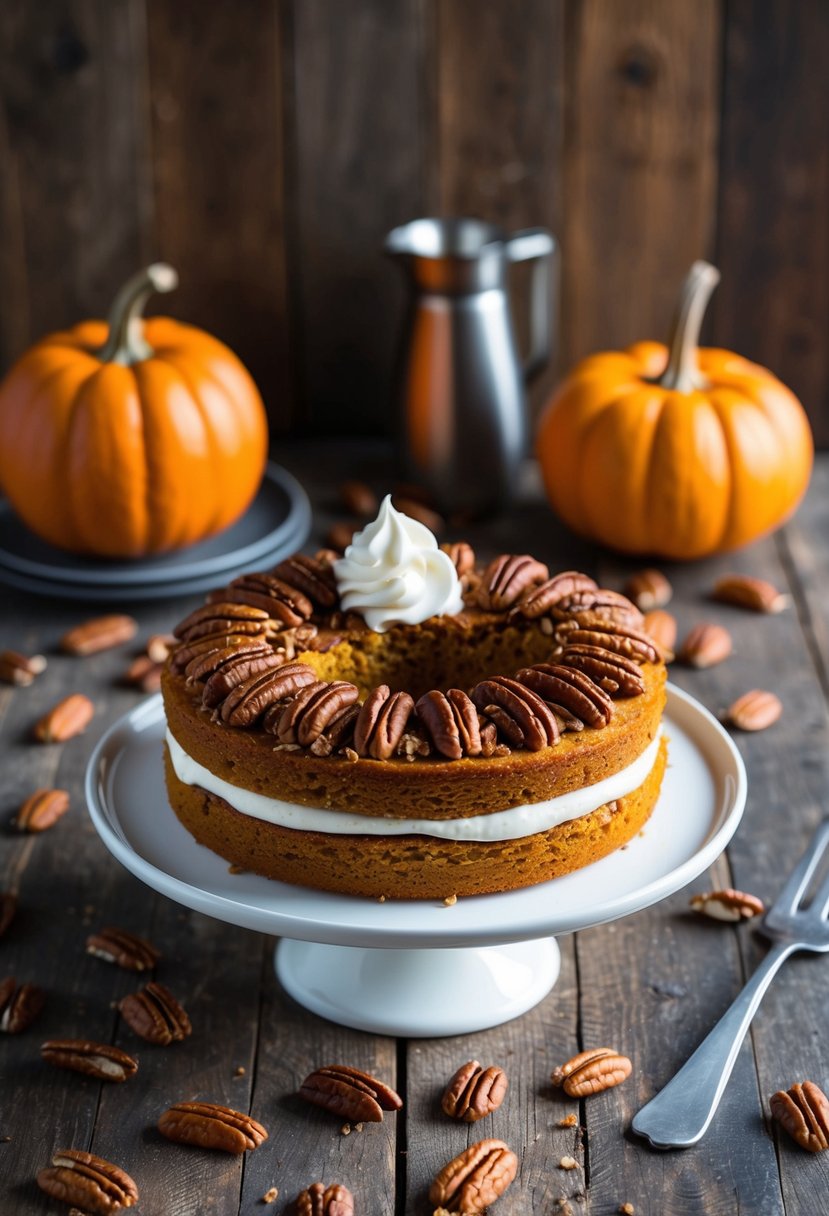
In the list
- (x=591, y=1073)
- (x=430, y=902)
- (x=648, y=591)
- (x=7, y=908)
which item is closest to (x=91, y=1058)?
(x=7, y=908)

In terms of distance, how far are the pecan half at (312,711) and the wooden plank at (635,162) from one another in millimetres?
1789

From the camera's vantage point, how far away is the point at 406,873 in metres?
1.44

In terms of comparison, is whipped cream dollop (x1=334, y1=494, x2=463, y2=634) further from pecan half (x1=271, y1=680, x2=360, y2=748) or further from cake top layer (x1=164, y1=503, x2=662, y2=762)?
pecan half (x1=271, y1=680, x2=360, y2=748)

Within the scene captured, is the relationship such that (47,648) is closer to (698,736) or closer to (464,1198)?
(698,736)

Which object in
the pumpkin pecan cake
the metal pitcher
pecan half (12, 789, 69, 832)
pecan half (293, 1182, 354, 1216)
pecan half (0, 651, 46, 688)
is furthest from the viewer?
the metal pitcher

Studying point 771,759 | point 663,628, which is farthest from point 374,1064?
point 663,628

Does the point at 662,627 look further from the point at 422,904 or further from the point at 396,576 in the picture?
the point at 422,904

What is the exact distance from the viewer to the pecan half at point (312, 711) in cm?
142

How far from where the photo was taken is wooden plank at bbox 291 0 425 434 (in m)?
2.82

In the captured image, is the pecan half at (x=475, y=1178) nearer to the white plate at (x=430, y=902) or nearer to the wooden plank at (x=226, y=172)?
the white plate at (x=430, y=902)

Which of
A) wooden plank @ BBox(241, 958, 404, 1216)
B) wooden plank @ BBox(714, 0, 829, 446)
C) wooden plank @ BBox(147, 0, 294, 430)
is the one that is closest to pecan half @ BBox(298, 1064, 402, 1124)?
wooden plank @ BBox(241, 958, 404, 1216)

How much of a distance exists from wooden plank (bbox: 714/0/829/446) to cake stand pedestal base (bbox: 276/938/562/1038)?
1852mm

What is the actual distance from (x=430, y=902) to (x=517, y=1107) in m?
0.23

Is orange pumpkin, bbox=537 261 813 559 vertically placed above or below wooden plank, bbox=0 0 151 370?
below
